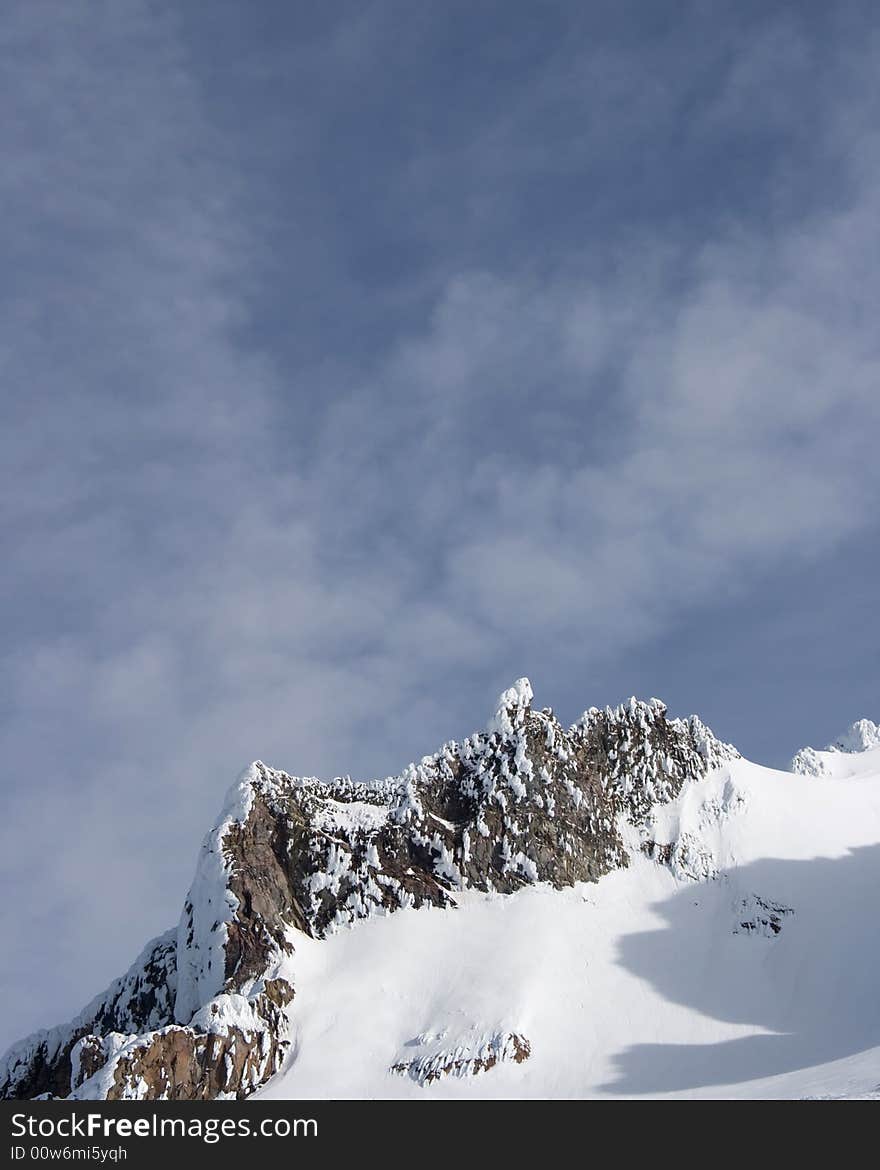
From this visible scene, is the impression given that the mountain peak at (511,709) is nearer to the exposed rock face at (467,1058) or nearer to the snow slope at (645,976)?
the snow slope at (645,976)

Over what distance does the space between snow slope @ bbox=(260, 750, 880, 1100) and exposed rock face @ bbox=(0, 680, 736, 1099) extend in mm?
1859

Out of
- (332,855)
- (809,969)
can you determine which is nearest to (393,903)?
(332,855)

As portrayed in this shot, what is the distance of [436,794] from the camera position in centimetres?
8900

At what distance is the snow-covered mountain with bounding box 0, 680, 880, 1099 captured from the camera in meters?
68.4

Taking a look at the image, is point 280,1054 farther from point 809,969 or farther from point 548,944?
point 809,969

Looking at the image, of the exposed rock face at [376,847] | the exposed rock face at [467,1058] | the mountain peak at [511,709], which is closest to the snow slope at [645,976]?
the exposed rock face at [467,1058]

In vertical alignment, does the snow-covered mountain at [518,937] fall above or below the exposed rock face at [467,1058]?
above

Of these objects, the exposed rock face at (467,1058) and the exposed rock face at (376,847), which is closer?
the exposed rock face at (467,1058)

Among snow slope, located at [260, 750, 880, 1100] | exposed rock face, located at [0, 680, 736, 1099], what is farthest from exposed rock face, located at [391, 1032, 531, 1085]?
exposed rock face, located at [0, 680, 736, 1099]

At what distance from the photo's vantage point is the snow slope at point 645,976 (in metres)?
67.9

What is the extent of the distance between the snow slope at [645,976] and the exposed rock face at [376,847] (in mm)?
1859
